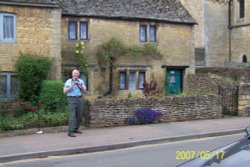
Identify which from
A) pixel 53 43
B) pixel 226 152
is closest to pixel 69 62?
pixel 53 43

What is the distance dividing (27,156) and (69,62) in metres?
11.9

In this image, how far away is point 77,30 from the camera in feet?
71.3

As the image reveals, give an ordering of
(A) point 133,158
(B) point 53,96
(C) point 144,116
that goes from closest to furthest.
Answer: (A) point 133,158
(C) point 144,116
(B) point 53,96

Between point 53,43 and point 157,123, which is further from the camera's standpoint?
point 53,43

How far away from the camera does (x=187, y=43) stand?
2506 centimetres

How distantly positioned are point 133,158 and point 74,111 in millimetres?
3299

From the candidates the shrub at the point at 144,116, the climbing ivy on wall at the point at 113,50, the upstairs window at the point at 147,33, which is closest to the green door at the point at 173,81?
the upstairs window at the point at 147,33

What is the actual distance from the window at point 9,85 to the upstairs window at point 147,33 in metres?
8.84

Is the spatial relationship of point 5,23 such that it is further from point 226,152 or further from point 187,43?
point 226,152

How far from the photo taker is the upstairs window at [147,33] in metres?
23.6

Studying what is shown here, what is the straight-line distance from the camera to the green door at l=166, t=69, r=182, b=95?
972 inches

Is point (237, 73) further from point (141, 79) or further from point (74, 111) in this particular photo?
point (74, 111)

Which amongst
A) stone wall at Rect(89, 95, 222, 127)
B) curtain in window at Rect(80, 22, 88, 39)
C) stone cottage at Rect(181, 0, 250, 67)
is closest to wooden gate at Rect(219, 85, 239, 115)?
stone wall at Rect(89, 95, 222, 127)

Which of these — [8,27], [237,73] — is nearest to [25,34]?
[8,27]
